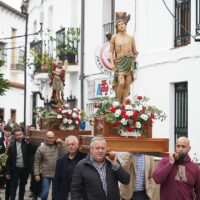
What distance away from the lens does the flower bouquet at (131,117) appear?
10.1 m

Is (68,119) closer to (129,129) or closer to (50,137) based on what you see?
(50,137)

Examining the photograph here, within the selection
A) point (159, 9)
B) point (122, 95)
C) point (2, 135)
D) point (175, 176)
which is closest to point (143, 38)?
point (159, 9)

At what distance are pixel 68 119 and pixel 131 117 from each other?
415 cm

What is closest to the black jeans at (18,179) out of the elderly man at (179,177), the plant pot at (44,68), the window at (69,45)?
the elderly man at (179,177)

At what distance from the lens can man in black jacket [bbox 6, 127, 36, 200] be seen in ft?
47.5

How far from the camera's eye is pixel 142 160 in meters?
10.4

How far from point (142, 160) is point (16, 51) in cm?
3506

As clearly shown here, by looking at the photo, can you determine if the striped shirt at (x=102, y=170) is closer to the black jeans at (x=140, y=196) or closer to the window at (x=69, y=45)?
the black jeans at (x=140, y=196)

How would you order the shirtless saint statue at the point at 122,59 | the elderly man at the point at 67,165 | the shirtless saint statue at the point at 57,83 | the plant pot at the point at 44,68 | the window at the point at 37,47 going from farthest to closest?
the window at the point at 37,47
the plant pot at the point at 44,68
the shirtless saint statue at the point at 57,83
the shirtless saint statue at the point at 122,59
the elderly man at the point at 67,165

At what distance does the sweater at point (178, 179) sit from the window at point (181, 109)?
7551 millimetres

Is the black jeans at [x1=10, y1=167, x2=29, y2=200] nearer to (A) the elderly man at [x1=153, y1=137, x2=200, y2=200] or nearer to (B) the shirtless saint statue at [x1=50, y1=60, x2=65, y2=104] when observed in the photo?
(B) the shirtless saint statue at [x1=50, y1=60, x2=65, y2=104]

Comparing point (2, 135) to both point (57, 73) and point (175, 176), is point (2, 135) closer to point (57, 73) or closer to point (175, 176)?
point (57, 73)

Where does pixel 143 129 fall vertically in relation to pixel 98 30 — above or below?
below

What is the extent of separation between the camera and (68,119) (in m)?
14.2
